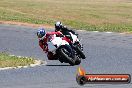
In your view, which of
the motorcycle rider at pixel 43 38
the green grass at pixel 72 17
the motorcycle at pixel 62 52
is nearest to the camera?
the motorcycle rider at pixel 43 38

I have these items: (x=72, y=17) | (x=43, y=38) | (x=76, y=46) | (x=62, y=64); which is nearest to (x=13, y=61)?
(x=62, y=64)

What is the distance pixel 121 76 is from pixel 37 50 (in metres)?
23.6

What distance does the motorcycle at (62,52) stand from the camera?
14920mm

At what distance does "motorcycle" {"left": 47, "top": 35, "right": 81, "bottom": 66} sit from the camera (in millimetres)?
14920

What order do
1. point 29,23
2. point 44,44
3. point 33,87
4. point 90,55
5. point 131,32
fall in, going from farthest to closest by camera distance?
point 29,23 → point 131,32 → point 90,55 → point 33,87 → point 44,44

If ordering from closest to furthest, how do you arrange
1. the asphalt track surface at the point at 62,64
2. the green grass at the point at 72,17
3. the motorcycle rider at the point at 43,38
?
the motorcycle rider at the point at 43,38
the asphalt track surface at the point at 62,64
the green grass at the point at 72,17

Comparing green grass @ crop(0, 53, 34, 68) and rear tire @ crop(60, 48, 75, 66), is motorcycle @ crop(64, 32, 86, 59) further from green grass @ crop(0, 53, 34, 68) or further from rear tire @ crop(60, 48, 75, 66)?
green grass @ crop(0, 53, 34, 68)

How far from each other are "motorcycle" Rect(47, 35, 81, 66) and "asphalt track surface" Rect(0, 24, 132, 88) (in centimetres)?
149

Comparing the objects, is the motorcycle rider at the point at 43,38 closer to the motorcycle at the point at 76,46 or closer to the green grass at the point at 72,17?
the motorcycle at the point at 76,46

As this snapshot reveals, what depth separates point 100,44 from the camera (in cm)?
3947

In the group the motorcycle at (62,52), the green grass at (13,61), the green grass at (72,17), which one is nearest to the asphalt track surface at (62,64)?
the green grass at (13,61)

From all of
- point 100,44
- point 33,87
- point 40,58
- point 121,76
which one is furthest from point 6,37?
point 121,76

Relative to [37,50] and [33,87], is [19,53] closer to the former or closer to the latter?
[37,50]

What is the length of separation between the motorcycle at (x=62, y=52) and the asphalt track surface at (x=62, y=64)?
1491 mm
